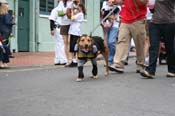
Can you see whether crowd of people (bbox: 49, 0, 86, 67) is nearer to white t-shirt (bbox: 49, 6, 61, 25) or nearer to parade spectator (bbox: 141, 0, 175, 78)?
white t-shirt (bbox: 49, 6, 61, 25)

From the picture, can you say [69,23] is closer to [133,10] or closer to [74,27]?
[74,27]

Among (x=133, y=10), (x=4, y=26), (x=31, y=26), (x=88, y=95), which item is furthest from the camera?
(x=31, y=26)

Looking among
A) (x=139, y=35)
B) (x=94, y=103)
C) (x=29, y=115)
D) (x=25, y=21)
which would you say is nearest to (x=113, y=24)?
(x=139, y=35)

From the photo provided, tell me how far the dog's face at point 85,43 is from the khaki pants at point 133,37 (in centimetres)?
128

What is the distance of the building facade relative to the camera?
22703mm

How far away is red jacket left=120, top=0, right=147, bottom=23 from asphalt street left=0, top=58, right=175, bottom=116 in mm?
1130

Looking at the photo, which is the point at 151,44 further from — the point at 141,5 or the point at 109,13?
the point at 109,13

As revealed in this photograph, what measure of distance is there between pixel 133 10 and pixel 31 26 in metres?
12.9

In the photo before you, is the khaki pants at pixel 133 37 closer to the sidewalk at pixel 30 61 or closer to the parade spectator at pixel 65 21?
the parade spectator at pixel 65 21

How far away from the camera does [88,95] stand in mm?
8703

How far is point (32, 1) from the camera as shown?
78.2 ft

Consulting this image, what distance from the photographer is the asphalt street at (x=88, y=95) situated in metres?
7.43

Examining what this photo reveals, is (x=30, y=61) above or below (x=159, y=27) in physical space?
below

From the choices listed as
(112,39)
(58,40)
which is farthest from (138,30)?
(58,40)
